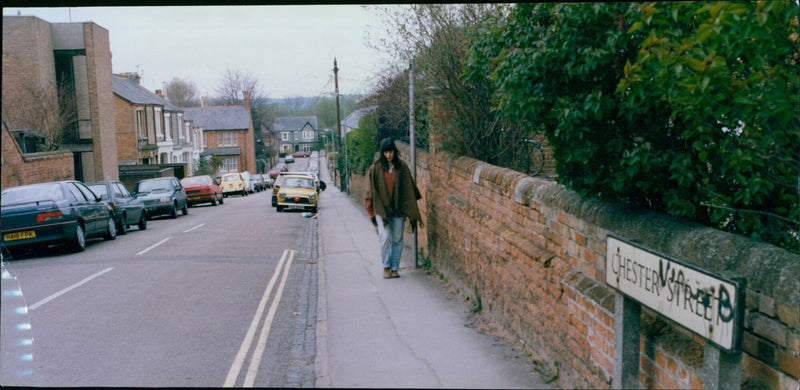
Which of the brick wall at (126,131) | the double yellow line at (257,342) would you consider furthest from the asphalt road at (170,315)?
the brick wall at (126,131)

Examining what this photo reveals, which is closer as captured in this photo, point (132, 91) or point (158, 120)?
point (132, 91)

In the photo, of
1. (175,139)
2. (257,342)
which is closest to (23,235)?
(257,342)

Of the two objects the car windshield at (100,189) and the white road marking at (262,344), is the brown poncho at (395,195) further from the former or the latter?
the car windshield at (100,189)

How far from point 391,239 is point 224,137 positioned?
57936 millimetres

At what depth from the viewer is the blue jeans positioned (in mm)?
9203

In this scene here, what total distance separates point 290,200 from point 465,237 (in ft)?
61.6

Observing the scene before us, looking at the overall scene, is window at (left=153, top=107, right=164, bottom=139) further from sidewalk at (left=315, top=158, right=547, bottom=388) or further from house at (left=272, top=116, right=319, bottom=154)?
sidewalk at (left=315, top=158, right=547, bottom=388)

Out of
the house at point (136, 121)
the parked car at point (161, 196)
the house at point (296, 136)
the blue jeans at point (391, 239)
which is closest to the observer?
the blue jeans at point (391, 239)

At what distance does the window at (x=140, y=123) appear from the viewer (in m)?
43.1

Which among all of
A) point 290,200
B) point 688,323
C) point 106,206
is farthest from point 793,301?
point 290,200

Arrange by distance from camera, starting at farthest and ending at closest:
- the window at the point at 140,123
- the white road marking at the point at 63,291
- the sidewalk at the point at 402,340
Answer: the window at the point at 140,123 → the white road marking at the point at 63,291 → the sidewalk at the point at 402,340

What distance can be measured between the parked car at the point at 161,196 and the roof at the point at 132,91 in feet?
55.4

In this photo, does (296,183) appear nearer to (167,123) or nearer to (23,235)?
(23,235)

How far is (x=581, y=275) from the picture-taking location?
456 centimetres
